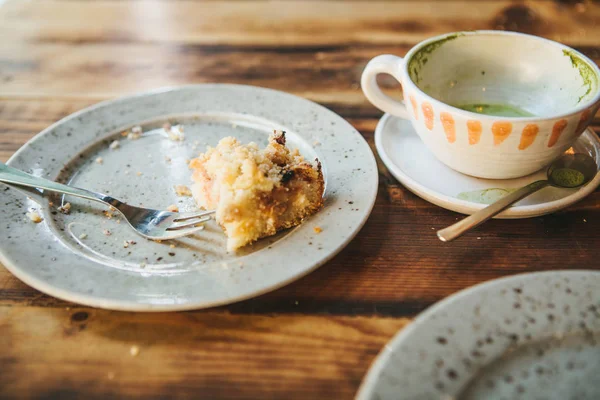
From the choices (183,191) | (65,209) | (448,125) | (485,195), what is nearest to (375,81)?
(448,125)

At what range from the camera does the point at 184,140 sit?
1.16 metres

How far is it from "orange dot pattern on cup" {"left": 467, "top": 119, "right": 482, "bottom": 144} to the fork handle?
67 centimetres

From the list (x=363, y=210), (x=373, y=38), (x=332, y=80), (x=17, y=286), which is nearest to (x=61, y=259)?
(x=17, y=286)

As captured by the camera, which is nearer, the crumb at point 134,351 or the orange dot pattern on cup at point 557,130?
the crumb at point 134,351

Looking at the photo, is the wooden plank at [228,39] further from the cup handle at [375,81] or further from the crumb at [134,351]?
the crumb at [134,351]

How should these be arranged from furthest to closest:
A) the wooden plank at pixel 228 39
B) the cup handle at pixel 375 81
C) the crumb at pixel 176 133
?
1. the wooden plank at pixel 228 39
2. the crumb at pixel 176 133
3. the cup handle at pixel 375 81

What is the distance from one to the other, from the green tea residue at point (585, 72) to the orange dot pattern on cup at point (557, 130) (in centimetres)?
16

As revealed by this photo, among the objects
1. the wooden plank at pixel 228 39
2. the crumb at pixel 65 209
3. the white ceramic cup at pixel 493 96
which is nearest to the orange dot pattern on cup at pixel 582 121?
the white ceramic cup at pixel 493 96

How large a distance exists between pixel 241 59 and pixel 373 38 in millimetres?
470

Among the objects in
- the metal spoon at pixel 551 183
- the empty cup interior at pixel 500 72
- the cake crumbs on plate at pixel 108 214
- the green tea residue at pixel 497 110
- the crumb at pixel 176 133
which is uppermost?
the empty cup interior at pixel 500 72

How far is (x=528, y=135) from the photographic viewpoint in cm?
86

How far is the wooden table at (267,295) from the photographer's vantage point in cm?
66

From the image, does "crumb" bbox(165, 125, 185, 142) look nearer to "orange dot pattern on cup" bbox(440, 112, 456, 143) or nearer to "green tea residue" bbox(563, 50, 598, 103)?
"orange dot pattern on cup" bbox(440, 112, 456, 143)

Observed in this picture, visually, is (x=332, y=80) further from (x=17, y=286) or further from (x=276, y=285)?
(x=17, y=286)
